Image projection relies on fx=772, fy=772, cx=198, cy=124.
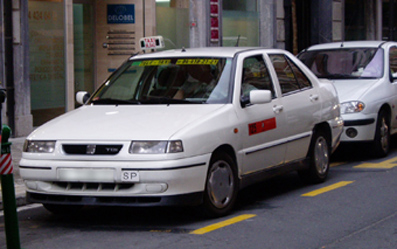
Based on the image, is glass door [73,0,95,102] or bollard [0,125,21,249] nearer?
bollard [0,125,21,249]

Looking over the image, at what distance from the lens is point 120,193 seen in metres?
6.36

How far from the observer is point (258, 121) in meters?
7.47

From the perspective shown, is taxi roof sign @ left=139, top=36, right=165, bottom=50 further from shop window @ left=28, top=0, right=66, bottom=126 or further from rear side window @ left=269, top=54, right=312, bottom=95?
rear side window @ left=269, top=54, right=312, bottom=95

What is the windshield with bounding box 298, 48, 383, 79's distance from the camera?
37.7 feet

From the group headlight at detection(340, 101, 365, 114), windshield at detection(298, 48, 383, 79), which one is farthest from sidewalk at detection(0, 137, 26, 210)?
windshield at detection(298, 48, 383, 79)

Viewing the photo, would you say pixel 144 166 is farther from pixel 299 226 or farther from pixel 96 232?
pixel 299 226

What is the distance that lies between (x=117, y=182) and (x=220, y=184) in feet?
3.31

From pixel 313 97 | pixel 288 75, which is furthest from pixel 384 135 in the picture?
pixel 288 75

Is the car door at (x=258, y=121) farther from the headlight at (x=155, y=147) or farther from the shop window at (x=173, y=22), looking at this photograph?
the shop window at (x=173, y=22)

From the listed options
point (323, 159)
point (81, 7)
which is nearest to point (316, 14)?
point (81, 7)

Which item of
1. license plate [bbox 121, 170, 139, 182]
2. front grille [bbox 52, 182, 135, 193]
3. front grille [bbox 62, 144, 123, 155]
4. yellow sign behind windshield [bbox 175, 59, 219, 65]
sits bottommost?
front grille [bbox 52, 182, 135, 193]

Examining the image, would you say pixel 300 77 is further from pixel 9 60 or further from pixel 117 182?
pixel 9 60

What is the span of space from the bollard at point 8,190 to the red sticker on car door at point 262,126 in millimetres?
2630

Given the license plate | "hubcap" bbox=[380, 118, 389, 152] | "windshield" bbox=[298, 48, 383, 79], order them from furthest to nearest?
"windshield" bbox=[298, 48, 383, 79] → "hubcap" bbox=[380, 118, 389, 152] → the license plate
